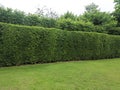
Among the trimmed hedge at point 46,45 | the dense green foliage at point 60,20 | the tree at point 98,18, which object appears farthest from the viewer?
the tree at point 98,18

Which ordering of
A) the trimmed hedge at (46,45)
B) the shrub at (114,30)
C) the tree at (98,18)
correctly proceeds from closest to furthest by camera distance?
the trimmed hedge at (46,45), the shrub at (114,30), the tree at (98,18)

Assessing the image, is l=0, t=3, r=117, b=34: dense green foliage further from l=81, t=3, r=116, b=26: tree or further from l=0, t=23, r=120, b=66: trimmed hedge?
l=0, t=23, r=120, b=66: trimmed hedge

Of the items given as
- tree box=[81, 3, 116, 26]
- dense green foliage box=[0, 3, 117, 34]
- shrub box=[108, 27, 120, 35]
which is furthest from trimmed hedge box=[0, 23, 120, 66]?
tree box=[81, 3, 116, 26]

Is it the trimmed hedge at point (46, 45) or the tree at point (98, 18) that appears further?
the tree at point (98, 18)

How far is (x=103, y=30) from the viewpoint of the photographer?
22.5 m

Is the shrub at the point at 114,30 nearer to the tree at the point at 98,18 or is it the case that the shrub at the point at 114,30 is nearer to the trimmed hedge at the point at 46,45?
the tree at the point at 98,18

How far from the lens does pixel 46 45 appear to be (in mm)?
13625

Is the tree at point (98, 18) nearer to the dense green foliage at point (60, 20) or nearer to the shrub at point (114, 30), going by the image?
the dense green foliage at point (60, 20)

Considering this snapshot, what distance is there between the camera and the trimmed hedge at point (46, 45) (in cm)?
1139

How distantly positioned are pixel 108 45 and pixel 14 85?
13.5m

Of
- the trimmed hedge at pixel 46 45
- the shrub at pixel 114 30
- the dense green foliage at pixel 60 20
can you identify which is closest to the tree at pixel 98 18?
the dense green foliage at pixel 60 20

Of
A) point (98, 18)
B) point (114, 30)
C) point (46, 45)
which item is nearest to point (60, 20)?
point (46, 45)

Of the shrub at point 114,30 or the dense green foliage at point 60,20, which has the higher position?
the dense green foliage at point 60,20

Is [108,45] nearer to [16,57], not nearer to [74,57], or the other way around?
[74,57]
